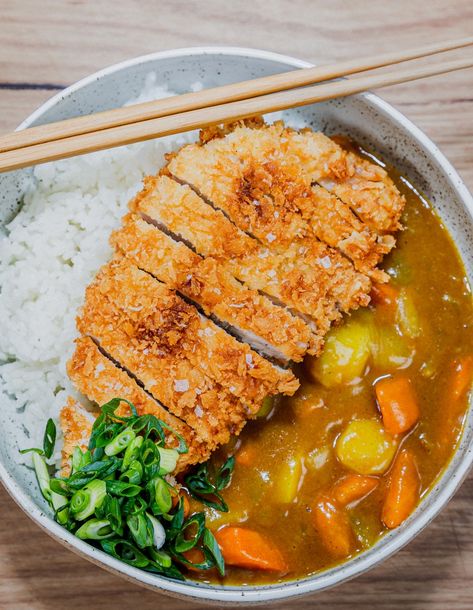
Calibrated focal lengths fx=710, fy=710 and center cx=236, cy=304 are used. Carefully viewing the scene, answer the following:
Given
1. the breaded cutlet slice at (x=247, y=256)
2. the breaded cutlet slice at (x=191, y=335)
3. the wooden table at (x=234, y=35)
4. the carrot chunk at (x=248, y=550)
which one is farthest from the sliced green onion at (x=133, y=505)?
the wooden table at (x=234, y=35)

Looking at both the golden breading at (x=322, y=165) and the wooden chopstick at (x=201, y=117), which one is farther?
the golden breading at (x=322, y=165)

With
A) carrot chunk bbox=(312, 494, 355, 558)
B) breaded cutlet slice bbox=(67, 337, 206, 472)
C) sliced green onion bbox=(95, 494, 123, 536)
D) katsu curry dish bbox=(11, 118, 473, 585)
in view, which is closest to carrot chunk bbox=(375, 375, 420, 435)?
katsu curry dish bbox=(11, 118, 473, 585)

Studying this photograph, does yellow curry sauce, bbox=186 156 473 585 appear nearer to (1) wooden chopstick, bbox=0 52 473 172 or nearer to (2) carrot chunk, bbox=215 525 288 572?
(2) carrot chunk, bbox=215 525 288 572

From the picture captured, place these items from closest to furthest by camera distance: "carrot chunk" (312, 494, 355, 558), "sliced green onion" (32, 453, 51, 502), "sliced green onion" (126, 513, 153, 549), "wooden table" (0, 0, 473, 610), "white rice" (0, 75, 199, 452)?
1. "sliced green onion" (126, 513, 153, 549)
2. "sliced green onion" (32, 453, 51, 502)
3. "carrot chunk" (312, 494, 355, 558)
4. "white rice" (0, 75, 199, 452)
5. "wooden table" (0, 0, 473, 610)

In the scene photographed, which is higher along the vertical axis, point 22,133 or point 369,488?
point 22,133

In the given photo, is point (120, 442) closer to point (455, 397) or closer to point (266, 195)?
point (266, 195)

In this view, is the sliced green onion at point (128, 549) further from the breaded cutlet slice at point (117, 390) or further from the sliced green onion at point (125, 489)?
the breaded cutlet slice at point (117, 390)

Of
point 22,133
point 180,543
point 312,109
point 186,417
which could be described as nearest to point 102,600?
point 180,543

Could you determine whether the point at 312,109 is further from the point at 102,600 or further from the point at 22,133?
the point at 102,600
